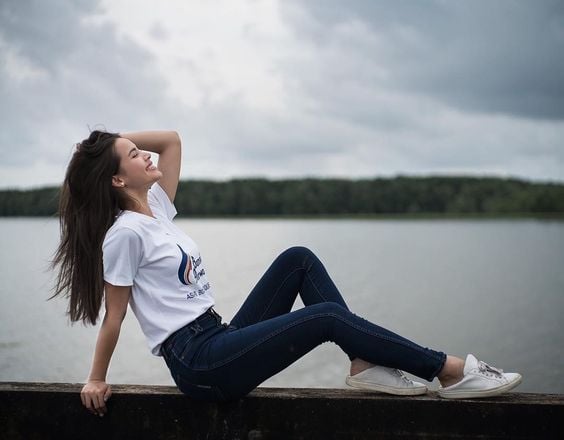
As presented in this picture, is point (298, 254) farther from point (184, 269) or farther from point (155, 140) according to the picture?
point (155, 140)

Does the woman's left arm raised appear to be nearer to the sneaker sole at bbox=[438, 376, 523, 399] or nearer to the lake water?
the sneaker sole at bbox=[438, 376, 523, 399]

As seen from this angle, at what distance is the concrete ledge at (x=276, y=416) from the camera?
273cm

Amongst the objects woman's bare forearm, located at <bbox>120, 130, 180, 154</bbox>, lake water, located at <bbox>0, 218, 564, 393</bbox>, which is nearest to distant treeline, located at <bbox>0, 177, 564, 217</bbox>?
lake water, located at <bbox>0, 218, 564, 393</bbox>

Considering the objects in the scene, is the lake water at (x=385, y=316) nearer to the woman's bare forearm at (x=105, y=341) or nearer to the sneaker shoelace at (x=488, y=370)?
the woman's bare forearm at (x=105, y=341)

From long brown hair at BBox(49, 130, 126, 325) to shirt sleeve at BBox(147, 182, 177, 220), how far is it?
0.29 meters

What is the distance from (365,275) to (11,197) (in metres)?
21.3

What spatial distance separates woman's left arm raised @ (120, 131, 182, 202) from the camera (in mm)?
3279

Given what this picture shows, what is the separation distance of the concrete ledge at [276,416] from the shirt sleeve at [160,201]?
0.87 m

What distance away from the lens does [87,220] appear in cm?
279

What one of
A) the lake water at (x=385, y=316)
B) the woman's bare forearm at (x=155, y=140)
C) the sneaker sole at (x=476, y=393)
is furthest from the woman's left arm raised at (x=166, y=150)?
the lake water at (x=385, y=316)

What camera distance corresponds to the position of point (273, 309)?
3223 mm

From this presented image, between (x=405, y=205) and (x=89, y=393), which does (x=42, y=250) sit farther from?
(x=405, y=205)

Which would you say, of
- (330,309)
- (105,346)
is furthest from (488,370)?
(105,346)

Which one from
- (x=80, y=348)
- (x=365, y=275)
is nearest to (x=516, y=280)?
(x=365, y=275)
